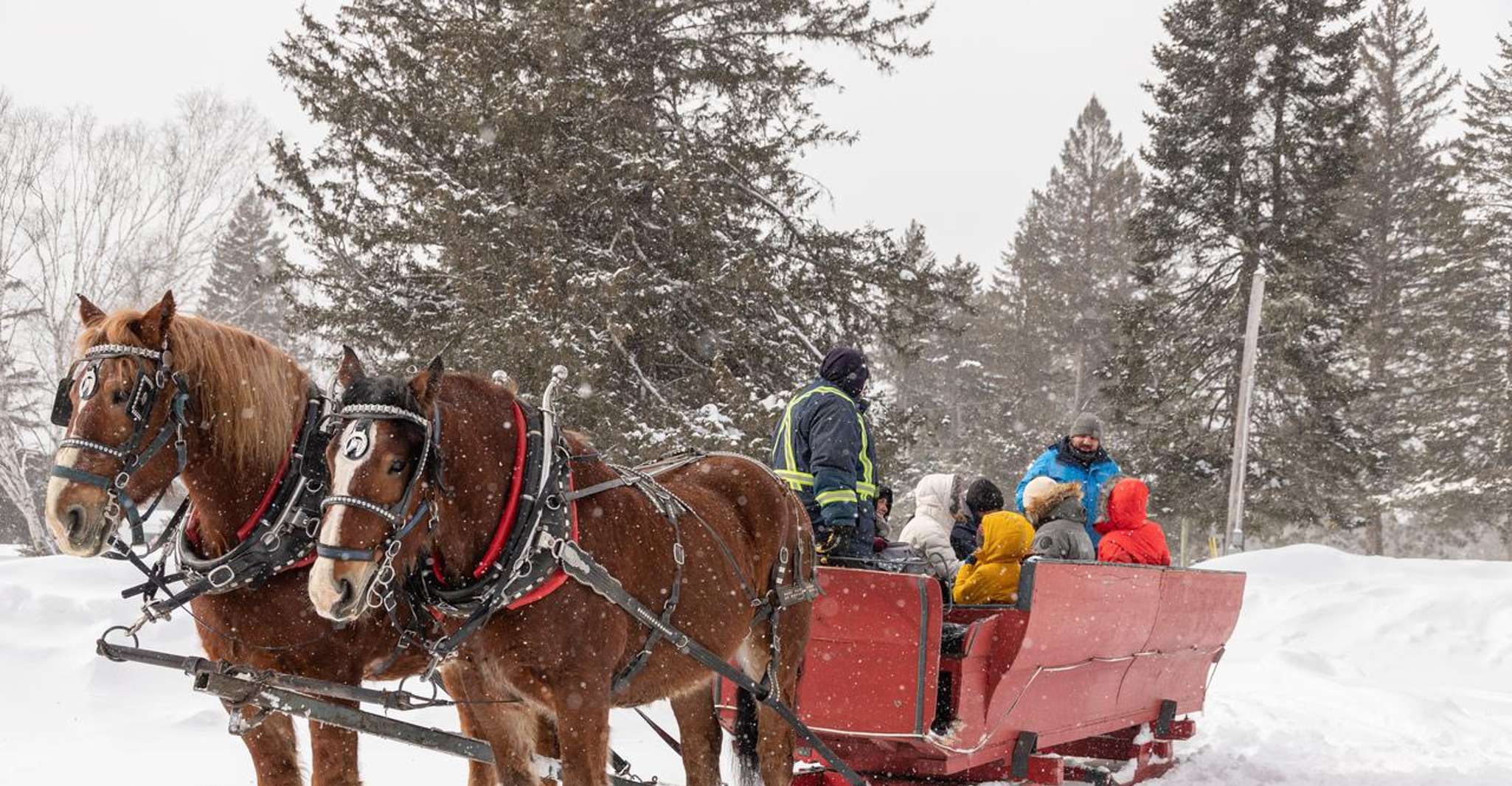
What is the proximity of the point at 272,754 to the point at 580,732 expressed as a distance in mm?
1124

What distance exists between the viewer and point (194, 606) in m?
3.57

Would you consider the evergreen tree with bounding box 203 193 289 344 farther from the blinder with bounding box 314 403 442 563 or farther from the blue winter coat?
the blinder with bounding box 314 403 442 563

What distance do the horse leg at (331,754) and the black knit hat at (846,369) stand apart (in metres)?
2.39

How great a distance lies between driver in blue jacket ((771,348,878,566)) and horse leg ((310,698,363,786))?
209cm

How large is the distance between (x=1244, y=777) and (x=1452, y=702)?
3.65m

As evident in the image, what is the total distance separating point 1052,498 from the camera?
558 centimetres

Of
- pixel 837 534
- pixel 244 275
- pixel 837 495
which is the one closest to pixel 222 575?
pixel 837 495

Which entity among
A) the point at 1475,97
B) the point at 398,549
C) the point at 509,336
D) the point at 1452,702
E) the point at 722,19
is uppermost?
the point at 1475,97

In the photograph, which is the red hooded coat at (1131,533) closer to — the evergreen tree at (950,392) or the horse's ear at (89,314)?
the horse's ear at (89,314)

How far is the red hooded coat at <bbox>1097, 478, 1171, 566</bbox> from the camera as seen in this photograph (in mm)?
5867

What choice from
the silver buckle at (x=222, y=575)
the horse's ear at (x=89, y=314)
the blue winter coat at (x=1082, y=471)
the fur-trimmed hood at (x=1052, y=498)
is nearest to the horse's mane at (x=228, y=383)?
the horse's ear at (x=89, y=314)

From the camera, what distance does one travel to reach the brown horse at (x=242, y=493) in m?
3.36

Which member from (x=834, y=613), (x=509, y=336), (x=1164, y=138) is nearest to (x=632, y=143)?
(x=509, y=336)

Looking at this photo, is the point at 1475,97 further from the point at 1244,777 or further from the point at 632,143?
the point at 1244,777
